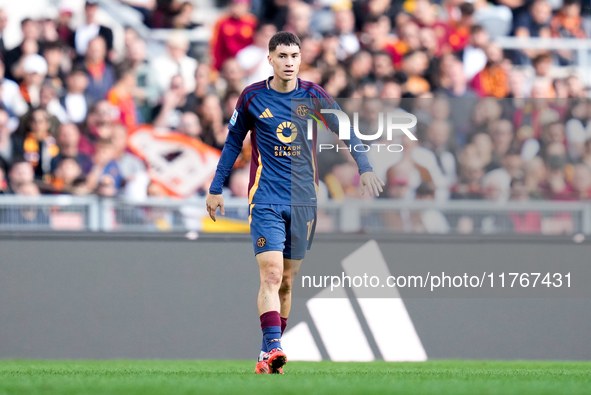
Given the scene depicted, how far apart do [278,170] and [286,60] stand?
726 mm

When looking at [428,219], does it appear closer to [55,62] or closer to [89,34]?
[55,62]

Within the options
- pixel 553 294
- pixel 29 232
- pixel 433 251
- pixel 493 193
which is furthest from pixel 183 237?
pixel 553 294

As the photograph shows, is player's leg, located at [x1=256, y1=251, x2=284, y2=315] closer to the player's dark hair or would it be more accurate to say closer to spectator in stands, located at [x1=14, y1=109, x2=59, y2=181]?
the player's dark hair

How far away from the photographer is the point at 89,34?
11203 millimetres

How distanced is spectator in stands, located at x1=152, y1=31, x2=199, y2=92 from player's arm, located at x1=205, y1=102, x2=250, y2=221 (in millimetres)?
4963

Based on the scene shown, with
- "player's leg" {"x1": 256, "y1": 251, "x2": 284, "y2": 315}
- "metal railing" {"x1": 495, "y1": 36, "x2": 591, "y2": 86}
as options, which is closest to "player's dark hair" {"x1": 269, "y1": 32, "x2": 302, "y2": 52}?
"player's leg" {"x1": 256, "y1": 251, "x2": 284, "y2": 315}

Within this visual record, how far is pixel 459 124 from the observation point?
9047mm

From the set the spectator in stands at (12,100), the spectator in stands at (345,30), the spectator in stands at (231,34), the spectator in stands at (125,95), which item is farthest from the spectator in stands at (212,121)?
the spectator in stands at (12,100)

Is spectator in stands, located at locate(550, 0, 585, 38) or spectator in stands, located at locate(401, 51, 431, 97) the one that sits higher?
spectator in stands, located at locate(550, 0, 585, 38)

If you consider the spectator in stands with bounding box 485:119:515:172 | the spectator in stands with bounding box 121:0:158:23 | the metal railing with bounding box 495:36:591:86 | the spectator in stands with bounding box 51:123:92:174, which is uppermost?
the spectator in stands with bounding box 121:0:158:23

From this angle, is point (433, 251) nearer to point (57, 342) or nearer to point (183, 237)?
point (183, 237)

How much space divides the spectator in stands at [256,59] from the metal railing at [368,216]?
2758 millimetres

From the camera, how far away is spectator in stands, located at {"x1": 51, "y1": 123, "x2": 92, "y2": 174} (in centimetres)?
983

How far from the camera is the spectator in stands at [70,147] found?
9.83 metres
